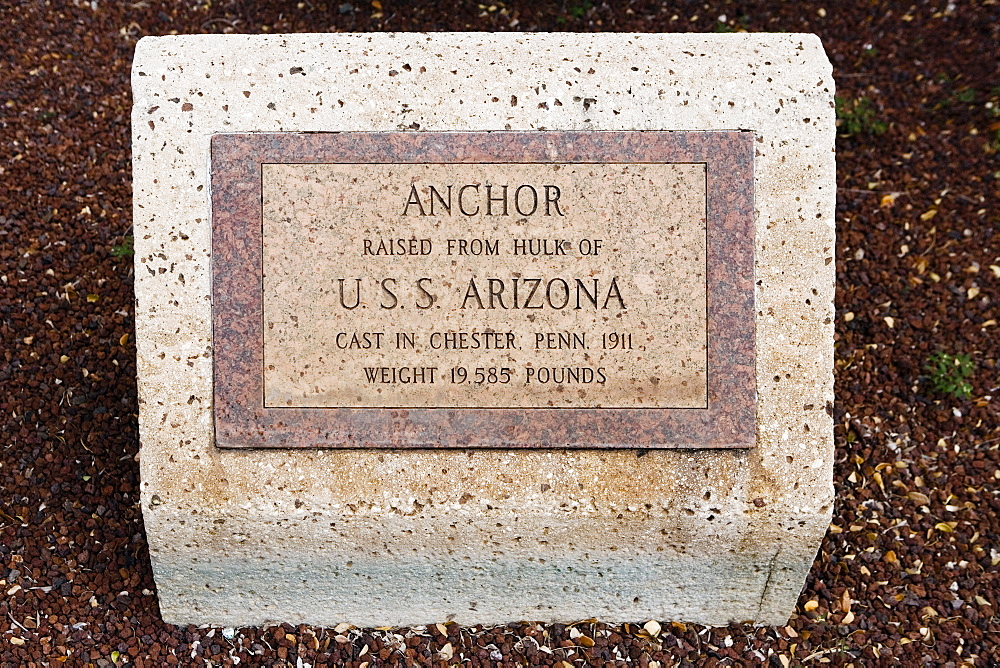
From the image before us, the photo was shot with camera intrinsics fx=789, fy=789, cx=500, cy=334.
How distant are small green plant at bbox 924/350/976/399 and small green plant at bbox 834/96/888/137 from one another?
1.15 meters

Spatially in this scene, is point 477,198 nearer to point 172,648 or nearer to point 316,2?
point 172,648

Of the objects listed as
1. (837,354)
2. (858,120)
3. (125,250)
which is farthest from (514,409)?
(858,120)

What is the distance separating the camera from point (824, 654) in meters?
2.80

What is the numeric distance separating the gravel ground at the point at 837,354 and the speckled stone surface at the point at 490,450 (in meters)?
0.44

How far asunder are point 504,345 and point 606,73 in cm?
94

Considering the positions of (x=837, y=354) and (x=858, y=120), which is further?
(x=858, y=120)

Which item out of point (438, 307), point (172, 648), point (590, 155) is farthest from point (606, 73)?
point (172, 648)

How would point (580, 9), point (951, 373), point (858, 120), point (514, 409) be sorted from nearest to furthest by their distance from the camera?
point (514, 409), point (951, 373), point (858, 120), point (580, 9)

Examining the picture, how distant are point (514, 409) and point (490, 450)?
0.51ft

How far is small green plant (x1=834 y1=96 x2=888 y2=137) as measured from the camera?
375cm

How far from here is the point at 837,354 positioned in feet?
11.0

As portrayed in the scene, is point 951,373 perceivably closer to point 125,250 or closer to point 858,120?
point 858,120

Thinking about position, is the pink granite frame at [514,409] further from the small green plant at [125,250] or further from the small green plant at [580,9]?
the small green plant at [580,9]

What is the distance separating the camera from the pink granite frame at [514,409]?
250cm
